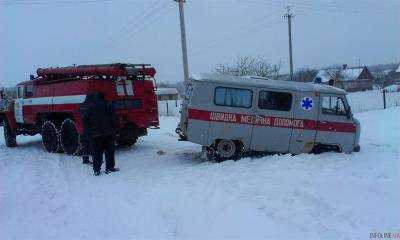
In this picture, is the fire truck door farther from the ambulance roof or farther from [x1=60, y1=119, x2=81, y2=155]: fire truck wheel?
the ambulance roof

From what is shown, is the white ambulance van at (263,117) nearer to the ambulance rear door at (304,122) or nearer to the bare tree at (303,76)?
the ambulance rear door at (304,122)

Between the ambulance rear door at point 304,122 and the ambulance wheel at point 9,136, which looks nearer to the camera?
the ambulance rear door at point 304,122

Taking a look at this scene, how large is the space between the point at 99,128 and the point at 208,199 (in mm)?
3774

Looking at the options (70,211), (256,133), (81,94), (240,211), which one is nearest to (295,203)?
(240,211)

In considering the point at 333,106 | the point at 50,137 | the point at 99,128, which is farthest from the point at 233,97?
the point at 50,137

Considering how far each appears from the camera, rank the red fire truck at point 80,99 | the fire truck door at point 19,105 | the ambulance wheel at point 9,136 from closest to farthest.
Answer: the red fire truck at point 80,99
the fire truck door at point 19,105
the ambulance wheel at point 9,136

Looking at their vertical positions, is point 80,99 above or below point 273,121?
above

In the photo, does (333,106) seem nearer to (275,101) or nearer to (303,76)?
(275,101)

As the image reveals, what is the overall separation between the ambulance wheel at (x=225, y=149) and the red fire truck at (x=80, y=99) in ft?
9.40

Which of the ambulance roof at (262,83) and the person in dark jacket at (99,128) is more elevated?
the ambulance roof at (262,83)

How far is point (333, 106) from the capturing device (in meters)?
12.1

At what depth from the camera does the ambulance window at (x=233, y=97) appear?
11.7m

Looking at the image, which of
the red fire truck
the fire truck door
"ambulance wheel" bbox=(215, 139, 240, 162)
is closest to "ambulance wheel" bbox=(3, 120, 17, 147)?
the fire truck door

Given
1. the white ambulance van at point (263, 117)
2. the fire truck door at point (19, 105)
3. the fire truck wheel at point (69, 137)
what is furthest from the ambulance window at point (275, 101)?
the fire truck door at point (19, 105)
